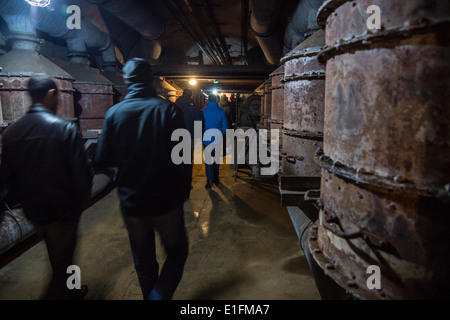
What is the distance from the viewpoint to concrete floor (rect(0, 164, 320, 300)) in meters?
2.79

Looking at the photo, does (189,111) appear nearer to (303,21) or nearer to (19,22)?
(303,21)

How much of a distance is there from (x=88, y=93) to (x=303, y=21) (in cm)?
580

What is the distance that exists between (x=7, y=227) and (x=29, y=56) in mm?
3795

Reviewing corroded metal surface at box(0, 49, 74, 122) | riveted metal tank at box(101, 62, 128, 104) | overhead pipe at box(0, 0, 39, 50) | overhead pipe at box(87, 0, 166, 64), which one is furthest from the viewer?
riveted metal tank at box(101, 62, 128, 104)

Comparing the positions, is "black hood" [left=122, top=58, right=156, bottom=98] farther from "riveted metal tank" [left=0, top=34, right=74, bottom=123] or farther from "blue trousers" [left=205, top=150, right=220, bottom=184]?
"blue trousers" [left=205, top=150, right=220, bottom=184]

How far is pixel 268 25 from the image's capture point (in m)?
7.14

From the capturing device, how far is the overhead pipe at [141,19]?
6761mm

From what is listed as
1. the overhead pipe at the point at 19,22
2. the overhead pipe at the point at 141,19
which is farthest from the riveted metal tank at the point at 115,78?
the overhead pipe at the point at 19,22

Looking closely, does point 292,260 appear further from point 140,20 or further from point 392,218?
point 140,20

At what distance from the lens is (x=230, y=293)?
2.76m

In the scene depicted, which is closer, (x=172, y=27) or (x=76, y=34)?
(x=76, y=34)

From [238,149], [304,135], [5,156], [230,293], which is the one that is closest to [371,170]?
[230,293]

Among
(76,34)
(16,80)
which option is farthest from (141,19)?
(16,80)

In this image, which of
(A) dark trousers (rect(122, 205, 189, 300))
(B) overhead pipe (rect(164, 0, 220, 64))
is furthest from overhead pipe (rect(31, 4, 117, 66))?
(A) dark trousers (rect(122, 205, 189, 300))
